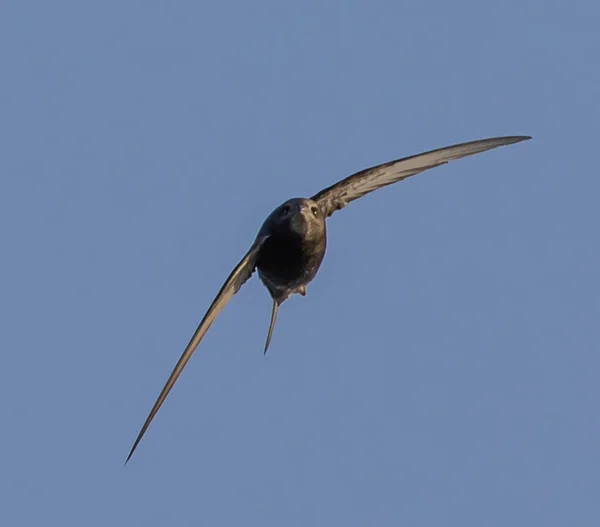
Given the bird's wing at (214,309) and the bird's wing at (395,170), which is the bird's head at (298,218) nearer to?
the bird's wing at (214,309)

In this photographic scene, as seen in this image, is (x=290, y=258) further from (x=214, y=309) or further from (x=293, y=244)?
(x=214, y=309)

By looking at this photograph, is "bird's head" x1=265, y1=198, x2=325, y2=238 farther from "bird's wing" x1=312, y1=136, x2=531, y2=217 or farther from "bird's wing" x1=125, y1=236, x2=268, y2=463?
"bird's wing" x1=312, y1=136, x2=531, y2=217

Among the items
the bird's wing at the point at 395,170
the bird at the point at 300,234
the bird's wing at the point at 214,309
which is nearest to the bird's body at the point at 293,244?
the bird at the point at 300,234

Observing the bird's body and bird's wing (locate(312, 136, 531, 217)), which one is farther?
bird's wing (locate(312, 136, 531, 217))

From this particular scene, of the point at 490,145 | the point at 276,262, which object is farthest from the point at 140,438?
the point at 490,145

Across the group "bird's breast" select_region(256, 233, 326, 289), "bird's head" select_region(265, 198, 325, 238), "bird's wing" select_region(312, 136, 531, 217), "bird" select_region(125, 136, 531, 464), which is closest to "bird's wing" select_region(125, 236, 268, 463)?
"bird" select_region(125, 136, 531, 464)

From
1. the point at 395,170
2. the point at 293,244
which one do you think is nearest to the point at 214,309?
the point at 293,244

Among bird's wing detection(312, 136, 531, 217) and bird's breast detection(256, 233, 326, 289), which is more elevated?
bird's wing detection(312, 136, 531, 217)

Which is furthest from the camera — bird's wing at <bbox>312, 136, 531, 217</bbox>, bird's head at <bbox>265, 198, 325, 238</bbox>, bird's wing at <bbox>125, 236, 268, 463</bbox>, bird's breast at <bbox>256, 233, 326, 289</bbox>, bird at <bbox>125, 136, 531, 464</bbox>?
bird's wing at <bbox>312, 136, 531, 217</bbox>
